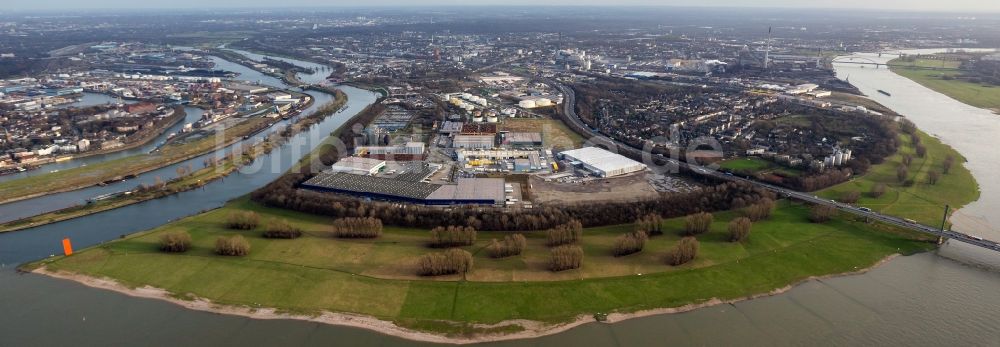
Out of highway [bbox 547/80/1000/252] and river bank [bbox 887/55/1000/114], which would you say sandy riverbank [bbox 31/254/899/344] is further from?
river bank [bbox 887/55/1000/114]

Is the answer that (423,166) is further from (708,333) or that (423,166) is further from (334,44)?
(334,44)

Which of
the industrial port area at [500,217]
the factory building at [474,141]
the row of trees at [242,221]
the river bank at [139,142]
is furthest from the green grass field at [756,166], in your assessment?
the river bank at [139,142]

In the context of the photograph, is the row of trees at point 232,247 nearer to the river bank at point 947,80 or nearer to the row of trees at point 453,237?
the row of trees at point 453,237

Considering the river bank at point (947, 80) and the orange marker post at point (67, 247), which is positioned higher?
the river bank at point (947, 80)

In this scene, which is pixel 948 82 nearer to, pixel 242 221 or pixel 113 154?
pixel 242 221

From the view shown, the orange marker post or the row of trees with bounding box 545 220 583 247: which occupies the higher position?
the row of trees with bounding box 545 220 583 247

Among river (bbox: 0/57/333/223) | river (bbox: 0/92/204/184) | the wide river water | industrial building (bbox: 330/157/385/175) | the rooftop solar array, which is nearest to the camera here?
the wide river water

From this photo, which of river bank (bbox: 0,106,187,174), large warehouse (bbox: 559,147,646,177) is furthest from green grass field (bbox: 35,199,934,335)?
river bank (bbox: 0,106,187,174)
